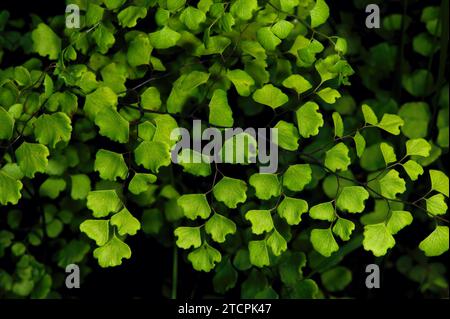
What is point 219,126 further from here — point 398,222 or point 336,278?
point 336,278

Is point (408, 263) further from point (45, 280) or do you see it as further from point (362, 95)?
point (45, 280)

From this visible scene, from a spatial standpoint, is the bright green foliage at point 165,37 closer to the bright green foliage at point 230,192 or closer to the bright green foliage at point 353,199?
the bright green foliage at point 230,192

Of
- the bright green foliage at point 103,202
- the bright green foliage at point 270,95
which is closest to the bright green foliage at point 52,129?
the bright green foliage at point 103,202

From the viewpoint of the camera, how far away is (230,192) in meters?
1.03

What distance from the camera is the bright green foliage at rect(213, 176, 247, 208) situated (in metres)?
1.03

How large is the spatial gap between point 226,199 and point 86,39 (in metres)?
Answer: 0.40

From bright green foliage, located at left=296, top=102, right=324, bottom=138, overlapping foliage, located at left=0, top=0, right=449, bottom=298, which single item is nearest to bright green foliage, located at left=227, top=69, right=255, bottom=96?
overlapping foliage, located at left=0, top=0, right=449, bottom=298

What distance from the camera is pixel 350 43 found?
137cm

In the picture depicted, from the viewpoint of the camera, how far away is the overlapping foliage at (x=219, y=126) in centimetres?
103

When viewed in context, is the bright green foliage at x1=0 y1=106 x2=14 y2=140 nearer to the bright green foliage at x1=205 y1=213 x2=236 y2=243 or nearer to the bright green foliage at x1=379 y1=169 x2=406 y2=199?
the bright green foliage at x1=205 y1=213 x2=236 y2=243

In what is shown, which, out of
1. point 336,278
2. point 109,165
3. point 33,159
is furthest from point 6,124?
point 336,278

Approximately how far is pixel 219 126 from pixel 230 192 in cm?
11

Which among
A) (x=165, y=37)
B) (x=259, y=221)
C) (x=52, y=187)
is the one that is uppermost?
(x=165, y=37)

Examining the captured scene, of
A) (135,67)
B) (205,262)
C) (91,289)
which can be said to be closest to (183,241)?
(205,262)
